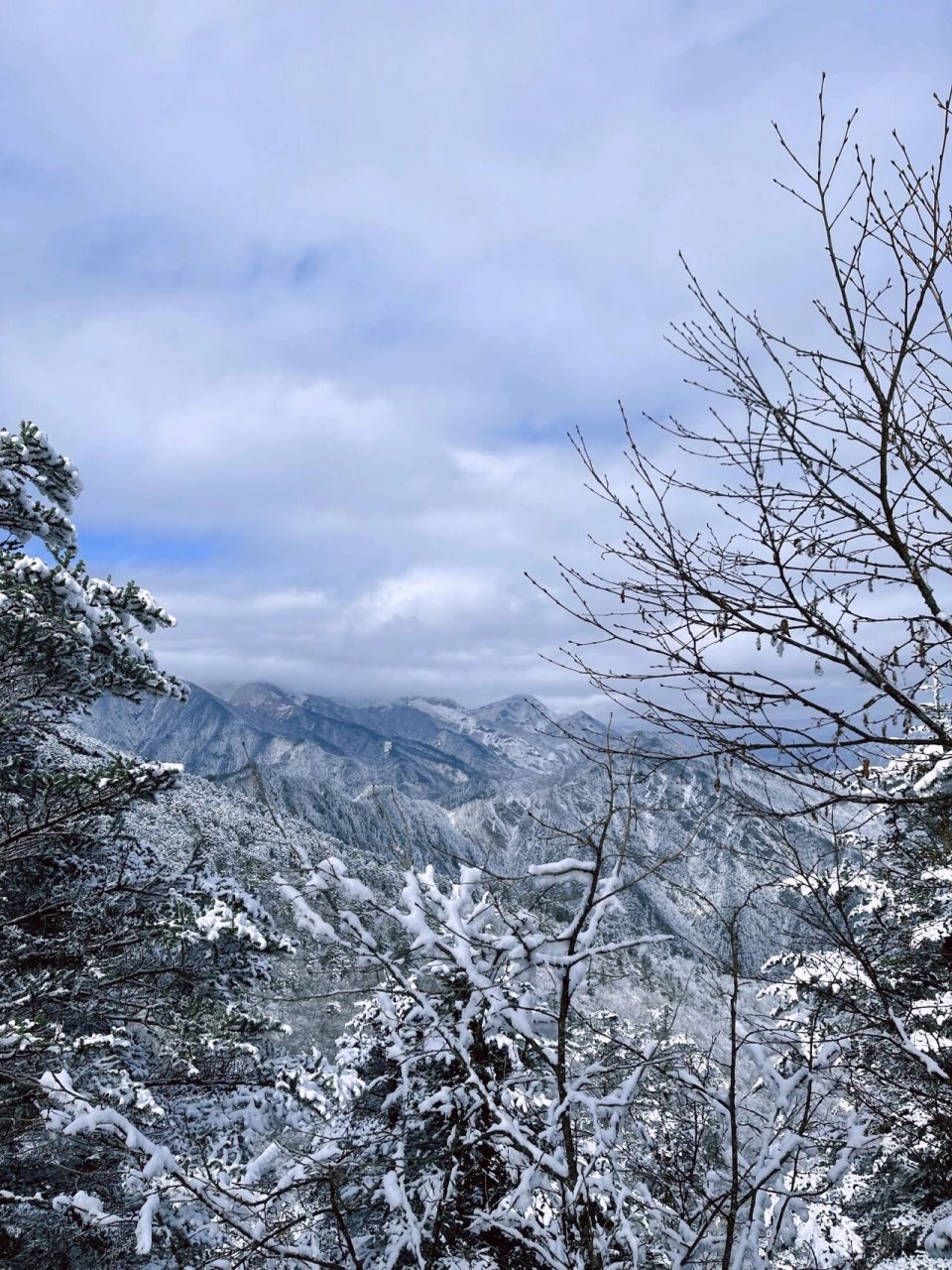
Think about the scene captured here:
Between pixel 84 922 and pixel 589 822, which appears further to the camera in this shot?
pixel 84 922

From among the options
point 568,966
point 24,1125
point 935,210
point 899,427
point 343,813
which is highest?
point 935,210

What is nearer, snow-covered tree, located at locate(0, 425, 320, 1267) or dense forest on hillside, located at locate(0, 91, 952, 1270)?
dense forest on hillside, located at locate(0, 91, 952, 1270)

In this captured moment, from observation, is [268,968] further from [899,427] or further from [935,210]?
[935,210]

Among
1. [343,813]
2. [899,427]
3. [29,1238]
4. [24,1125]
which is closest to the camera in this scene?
[899,427]

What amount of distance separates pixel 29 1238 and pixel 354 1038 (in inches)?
185

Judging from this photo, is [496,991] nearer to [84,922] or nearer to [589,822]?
[589,822]

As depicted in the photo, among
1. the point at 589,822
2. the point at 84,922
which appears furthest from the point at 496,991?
the point at 84,922

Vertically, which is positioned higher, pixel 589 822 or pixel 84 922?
pixel 589 822

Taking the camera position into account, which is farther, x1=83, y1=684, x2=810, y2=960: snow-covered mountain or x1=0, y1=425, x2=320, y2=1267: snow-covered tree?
x1=0, y1=425, x2=320, y2=1267: snow-covered tree

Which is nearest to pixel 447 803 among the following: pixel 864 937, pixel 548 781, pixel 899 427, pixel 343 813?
pixel 548 781

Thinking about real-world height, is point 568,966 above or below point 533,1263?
above

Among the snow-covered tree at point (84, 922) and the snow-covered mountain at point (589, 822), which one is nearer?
the snow-covered mountain at point (589, 822)

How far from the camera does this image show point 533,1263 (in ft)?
12.7

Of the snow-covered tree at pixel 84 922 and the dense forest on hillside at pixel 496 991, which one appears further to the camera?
the snow-covered tree at pixel 84 922
